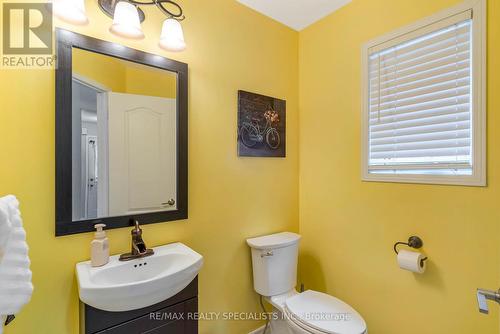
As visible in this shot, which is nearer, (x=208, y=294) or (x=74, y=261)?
(x=74, y=261)

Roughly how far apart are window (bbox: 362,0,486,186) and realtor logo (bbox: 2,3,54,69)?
1.79m

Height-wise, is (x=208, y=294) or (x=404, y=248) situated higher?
(x=404, y=248)

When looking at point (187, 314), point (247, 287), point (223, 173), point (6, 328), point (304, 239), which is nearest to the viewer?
point (6, 328)

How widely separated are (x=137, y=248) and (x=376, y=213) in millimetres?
1455

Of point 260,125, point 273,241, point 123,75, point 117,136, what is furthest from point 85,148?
point 273,241

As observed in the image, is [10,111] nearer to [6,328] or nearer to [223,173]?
[6,328]

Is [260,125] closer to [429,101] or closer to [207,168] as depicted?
[207,168]

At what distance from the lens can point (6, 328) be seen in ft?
3.30

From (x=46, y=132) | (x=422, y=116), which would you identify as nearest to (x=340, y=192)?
(x=422, y=116)

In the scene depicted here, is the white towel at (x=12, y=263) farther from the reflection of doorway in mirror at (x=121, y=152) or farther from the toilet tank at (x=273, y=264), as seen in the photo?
the toilet tank at (x=273, y=264)

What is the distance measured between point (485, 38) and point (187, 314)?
202 centimetres

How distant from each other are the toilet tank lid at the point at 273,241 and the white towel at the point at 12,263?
→ 3.90 feet

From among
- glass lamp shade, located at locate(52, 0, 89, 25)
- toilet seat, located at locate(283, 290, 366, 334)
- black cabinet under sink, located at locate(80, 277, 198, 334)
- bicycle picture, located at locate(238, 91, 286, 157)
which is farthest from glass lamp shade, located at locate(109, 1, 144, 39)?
toilet seat, located at locate(283, 290, 366, 334)

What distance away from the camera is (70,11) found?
40.7 inches
